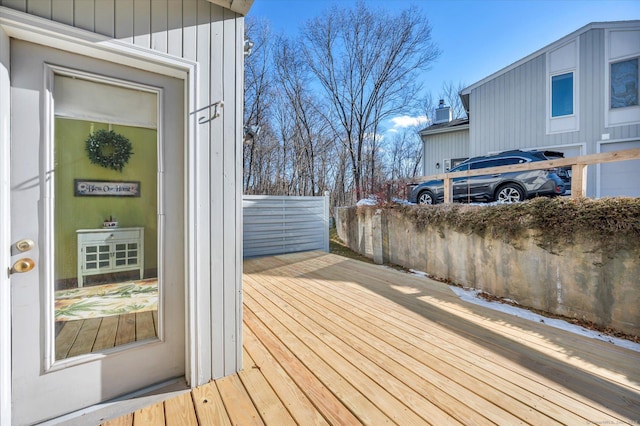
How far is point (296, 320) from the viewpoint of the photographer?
2811mm

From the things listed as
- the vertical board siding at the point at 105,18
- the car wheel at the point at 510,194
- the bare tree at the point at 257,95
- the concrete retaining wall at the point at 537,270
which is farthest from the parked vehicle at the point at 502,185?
the bare tree at the point at 257,95

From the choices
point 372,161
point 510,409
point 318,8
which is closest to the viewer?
point 510,409

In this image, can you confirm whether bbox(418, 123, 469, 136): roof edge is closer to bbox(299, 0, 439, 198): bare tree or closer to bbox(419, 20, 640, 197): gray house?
bbox(419, 20, 640, 197): gray house

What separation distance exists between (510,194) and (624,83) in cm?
562

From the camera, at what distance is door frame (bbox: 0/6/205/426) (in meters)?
1.26

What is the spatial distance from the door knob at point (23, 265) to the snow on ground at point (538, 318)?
4.27 m

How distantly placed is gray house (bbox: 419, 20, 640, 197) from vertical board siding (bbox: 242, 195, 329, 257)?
648 centimetres

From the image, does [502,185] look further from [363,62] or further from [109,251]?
[363,62]

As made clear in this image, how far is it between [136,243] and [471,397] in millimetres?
2396

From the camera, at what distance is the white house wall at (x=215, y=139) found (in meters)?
1.61

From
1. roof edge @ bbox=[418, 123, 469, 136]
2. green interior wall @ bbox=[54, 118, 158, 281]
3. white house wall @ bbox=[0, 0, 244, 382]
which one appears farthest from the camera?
roof edge @ bbox=[418, 123, 469, 136]

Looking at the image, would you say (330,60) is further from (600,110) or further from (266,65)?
(600,110)

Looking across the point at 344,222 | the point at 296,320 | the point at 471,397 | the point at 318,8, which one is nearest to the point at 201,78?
the point at 296,320

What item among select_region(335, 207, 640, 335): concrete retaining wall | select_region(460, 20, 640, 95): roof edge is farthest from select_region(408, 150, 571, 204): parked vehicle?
select_region(460, 20, 640, 95): roof edge
